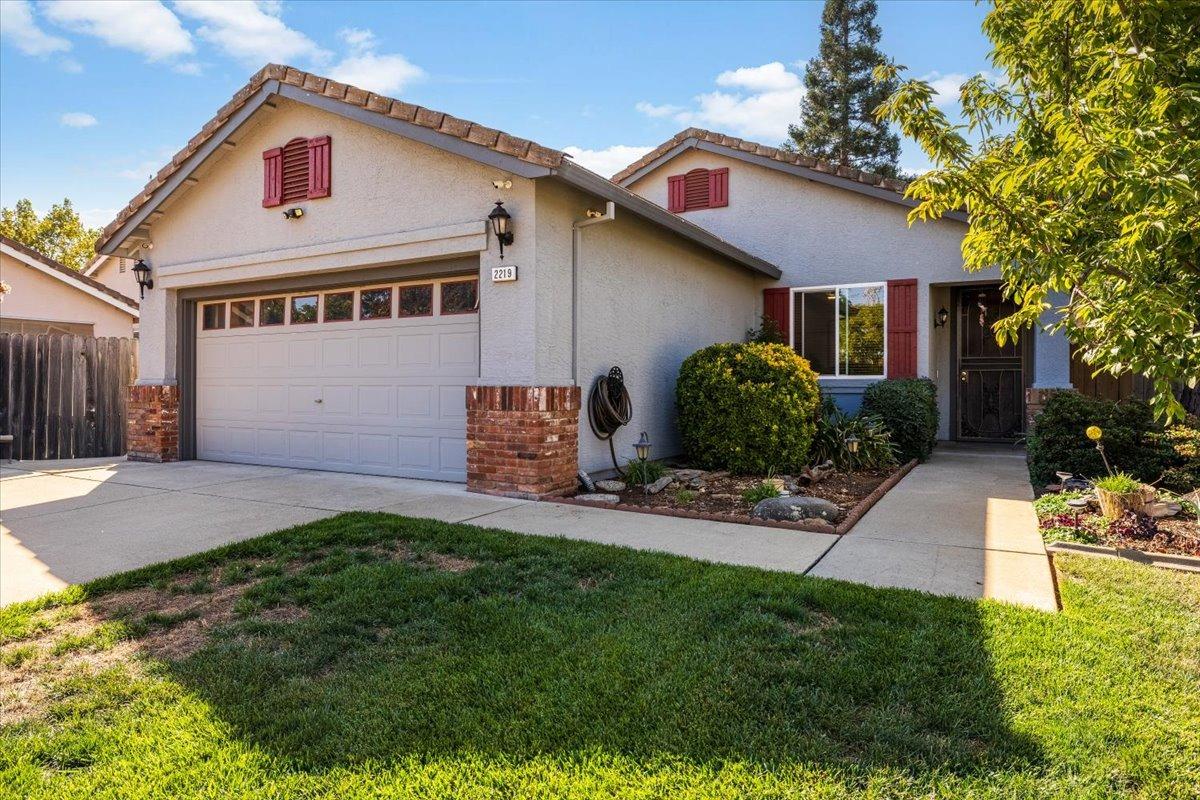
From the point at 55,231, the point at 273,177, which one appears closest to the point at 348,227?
the point at 273,177

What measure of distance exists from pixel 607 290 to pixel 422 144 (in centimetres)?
252

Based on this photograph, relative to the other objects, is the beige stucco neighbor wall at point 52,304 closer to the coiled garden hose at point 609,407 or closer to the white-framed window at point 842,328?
the coiled garden hose at point 609,407

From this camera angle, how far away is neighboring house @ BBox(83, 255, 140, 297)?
2248 centimetres

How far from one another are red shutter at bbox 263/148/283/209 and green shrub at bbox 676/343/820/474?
5.55m

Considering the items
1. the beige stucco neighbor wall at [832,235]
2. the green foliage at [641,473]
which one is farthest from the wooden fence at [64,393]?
the beige stucco neighbor wall at [832,235]

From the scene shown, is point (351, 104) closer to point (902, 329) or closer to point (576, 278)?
point (576, 278)

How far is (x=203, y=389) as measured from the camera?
991cm

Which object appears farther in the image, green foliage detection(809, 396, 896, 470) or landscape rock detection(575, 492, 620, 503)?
green foliage detection(809, 396, 896, 470)

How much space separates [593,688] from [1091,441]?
668 centimetres

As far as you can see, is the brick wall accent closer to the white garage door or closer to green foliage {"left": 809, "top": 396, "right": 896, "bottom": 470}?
the white garage door

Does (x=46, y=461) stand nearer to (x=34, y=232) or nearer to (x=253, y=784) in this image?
(x=253, y=784)

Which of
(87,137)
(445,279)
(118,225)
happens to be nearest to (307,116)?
(445,279)

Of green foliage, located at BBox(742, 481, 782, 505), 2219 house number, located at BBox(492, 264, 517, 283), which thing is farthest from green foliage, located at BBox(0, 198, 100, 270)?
green foliage, located at BBox(742, 481, 782, 505)

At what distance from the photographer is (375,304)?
8.29 meters
